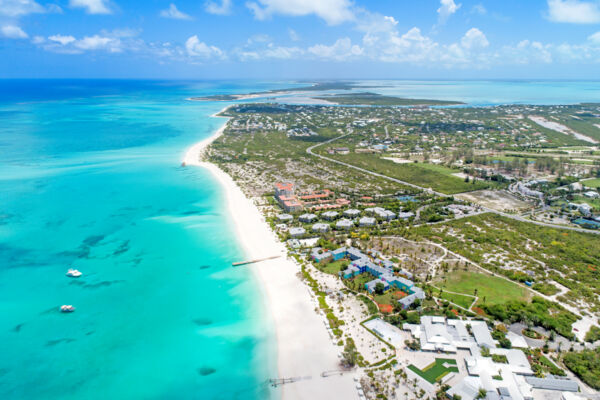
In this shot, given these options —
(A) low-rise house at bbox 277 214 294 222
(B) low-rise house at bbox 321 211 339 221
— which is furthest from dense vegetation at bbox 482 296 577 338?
(A) low-rise house at bbox 277 214 294 222

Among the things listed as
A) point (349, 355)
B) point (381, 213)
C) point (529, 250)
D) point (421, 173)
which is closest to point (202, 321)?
point (349, 355)

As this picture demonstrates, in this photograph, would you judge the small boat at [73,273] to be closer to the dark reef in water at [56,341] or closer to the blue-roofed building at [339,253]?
the dark reef in water at [56,341]

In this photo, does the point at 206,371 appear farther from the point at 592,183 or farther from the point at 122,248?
the point at 592,183

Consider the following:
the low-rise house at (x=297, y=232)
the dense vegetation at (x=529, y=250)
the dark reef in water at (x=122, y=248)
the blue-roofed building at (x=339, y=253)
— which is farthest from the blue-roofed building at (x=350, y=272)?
the dark reef in water at (x=122, y=248)

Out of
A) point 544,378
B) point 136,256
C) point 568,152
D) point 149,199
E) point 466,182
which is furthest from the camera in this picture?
point 568,152

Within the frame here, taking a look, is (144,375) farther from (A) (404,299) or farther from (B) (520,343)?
(B) (520,343)

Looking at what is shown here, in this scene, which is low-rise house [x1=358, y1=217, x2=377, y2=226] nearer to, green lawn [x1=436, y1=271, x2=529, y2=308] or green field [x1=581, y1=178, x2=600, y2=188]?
green lawn [x1=436, y1=271, x2=529, y2=308]

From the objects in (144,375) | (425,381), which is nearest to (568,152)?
(425,381)
